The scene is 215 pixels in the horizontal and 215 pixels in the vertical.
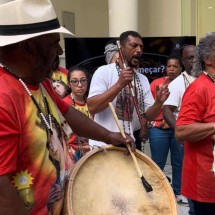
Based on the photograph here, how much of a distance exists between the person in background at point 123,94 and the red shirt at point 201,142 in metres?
0.69

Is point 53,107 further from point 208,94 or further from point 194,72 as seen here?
point 194,72

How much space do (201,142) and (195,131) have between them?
120 mm

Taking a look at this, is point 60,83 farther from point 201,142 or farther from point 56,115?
point 56,115

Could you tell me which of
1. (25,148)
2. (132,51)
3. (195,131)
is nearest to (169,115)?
(132,51)

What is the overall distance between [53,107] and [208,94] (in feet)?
4.29

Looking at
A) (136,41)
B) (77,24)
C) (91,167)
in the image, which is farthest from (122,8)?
(91,167)

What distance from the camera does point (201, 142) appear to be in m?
3.08

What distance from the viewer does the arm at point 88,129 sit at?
2.43 meters

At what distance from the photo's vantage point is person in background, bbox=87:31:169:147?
369 centimetres

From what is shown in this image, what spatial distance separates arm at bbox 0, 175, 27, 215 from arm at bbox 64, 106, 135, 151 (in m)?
0.81

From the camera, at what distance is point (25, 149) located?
1.74 metres

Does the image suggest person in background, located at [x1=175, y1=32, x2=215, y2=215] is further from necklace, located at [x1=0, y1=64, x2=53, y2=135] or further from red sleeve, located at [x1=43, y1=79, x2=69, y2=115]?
necklace, located at [x1=0, y1=64, x2=53, y2=135]

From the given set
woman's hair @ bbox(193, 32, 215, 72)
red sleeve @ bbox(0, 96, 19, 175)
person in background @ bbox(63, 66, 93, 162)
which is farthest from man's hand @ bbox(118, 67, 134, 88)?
red sleeve @ bbox(0, 96, 19, 175)

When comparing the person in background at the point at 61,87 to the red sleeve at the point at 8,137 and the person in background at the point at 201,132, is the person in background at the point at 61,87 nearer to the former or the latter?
the person in background at the point at 201,132
